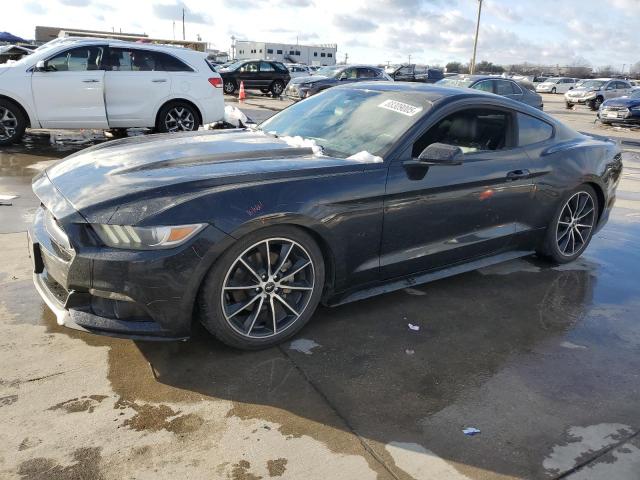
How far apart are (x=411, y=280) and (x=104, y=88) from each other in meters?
7.14

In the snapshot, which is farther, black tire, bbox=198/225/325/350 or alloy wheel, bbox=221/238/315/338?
alloy wheel, bbox=221/238/315/338

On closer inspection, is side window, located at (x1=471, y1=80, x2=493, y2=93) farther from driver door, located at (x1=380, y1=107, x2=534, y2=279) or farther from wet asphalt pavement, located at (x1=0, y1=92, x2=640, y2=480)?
wet asphalt pavement, located at (x1=0, y1=92, x2=640, y2=480)

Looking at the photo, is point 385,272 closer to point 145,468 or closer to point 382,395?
point 382,395

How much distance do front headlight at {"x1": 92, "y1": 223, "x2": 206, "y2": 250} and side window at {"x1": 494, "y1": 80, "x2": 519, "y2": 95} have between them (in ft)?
48.8

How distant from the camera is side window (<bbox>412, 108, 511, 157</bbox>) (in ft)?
13.0

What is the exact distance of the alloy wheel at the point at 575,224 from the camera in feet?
15.7

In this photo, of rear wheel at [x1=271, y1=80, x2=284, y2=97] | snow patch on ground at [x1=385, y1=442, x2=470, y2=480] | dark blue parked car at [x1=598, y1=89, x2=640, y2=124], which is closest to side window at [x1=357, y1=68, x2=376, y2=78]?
rear wheel at [x1=271, y1=80, x2=284, y2=97]

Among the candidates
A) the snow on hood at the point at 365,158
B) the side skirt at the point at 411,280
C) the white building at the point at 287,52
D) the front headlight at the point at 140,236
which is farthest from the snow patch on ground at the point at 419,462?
the white building at the point at 287,52

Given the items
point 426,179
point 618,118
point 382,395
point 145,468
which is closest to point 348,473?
point 382,395

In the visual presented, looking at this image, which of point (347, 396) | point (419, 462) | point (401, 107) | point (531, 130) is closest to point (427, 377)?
point (347, 396)

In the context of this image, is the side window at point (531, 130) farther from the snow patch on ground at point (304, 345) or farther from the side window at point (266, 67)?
the side window at point (266, 67)

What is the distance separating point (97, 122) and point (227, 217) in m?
7.16

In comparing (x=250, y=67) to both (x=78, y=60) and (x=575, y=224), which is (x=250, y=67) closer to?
(x=78, y=60)

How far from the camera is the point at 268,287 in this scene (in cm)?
311
